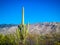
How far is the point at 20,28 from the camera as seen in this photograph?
21.3 m

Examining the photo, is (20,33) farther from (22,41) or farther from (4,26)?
(4,26)

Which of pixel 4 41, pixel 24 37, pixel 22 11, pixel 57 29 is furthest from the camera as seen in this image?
pixel 57 29

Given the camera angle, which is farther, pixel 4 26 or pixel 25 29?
pixel 4 26

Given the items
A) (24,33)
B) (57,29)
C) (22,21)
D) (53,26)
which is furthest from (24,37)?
(53,26)

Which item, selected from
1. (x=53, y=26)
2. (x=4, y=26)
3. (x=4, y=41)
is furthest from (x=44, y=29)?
(x=4, y=41)

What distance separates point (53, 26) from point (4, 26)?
3096 cm

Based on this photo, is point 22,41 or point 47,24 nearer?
point 22,41

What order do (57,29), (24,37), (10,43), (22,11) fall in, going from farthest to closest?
(57,29) < (10,43) < (24,37) < (22,11)

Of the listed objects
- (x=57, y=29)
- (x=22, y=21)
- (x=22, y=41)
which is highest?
(x=57, y=29)

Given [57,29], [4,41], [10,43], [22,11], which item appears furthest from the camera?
[57,29]

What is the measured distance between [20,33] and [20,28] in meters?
0.53

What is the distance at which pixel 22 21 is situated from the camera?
20.0 metres

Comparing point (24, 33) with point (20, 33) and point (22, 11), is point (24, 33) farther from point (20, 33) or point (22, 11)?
point (22, 11)

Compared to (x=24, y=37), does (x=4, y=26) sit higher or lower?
higher
